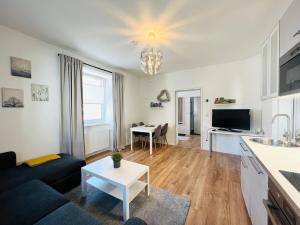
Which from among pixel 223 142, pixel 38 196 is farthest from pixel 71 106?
pixel 223 142

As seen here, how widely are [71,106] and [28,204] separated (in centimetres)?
197

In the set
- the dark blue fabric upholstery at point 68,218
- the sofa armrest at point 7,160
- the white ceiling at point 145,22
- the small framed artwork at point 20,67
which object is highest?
the white ceiling at point 145,22

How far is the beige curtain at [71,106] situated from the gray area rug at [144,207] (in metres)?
1.05

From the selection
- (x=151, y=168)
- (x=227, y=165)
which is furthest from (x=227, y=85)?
(x=151, y=168)

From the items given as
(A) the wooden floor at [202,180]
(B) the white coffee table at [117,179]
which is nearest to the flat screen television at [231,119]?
(A) the wooden floor at [202,180]

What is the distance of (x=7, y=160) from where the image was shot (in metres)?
1.94

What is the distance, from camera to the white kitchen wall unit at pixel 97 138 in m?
3.42

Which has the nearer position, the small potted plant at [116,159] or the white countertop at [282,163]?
the white countertop at [282,163]

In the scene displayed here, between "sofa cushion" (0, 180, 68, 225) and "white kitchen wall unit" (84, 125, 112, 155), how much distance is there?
195 centimetres

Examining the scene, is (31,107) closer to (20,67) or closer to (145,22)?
(20,67)

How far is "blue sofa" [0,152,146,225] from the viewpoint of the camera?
105 centimetres

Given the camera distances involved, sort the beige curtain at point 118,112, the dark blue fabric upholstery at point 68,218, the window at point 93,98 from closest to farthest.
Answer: the dark blue fabric upholstery at point 68,218 → the window at point 93,98 → the beige curtain at point 118,112

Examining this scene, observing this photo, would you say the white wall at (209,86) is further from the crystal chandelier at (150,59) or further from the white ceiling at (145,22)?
the crystal chandelier at (150,59)

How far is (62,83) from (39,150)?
4.47 ft
